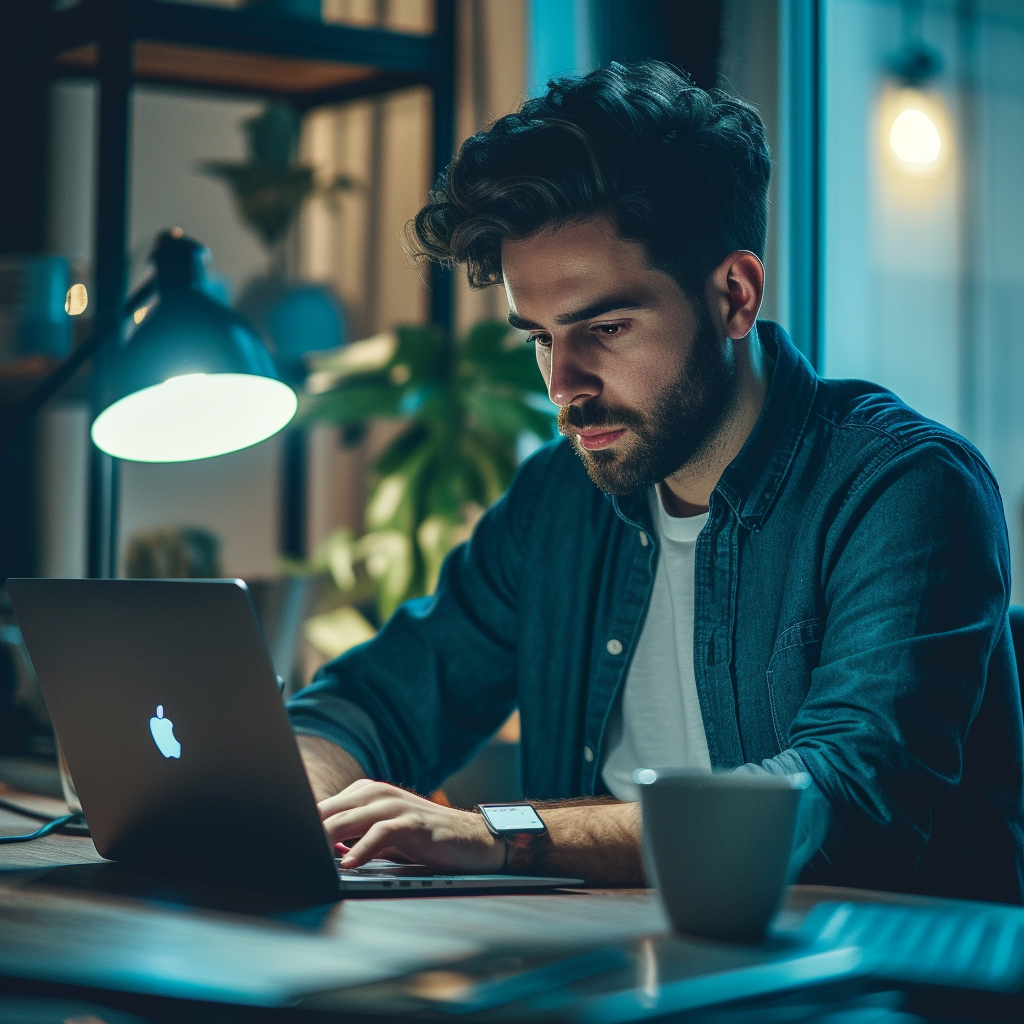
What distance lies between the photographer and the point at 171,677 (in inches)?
37.9

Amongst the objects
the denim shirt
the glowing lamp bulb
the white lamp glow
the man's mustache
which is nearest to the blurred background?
the glowing lamp bulb

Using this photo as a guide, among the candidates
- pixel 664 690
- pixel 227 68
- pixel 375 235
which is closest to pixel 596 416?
pixel 664 690

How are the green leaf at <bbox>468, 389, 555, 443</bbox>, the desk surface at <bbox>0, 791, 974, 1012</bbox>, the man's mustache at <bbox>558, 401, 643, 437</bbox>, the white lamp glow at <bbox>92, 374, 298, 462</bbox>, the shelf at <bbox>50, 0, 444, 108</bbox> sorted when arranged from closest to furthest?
the desk surface at <bbox>0, 791, 974, 1012</bbox> < the man's mustache at <bbox>558, 401, 643, 437</bbox> < the white lamp glow at <bbox>92, 374, 298, 462</bbox> < the shelf at <bbox>50, 0, 444, 108</bbox> < the green leaf at <bbox>468, 389, 555, 443</bbox>

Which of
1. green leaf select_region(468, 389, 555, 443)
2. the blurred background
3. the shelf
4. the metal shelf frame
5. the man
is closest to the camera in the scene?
the man

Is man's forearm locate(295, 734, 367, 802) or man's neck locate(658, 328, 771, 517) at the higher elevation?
man's neck locate(658, 328, 771, 517)

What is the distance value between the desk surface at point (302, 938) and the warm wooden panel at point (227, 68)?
76.1 inches

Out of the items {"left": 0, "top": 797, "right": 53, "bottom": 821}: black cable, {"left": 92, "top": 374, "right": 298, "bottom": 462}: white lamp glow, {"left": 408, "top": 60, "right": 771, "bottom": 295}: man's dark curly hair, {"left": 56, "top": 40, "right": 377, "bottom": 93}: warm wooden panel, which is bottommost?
{"left": 0, "top": 797, "right": 53, "bottom": 821}: black cable

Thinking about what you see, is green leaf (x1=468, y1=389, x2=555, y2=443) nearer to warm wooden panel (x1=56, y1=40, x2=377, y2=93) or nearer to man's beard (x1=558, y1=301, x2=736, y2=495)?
warm wooden panel (x1=56, y1=40, x2=377, y2=93)

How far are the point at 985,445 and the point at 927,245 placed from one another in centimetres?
36

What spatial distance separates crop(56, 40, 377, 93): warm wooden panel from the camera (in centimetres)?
252

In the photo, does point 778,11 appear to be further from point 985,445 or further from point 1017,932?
point 1017,932

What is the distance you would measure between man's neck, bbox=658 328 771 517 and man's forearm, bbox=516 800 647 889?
0.55m

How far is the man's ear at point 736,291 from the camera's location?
1.46 meters

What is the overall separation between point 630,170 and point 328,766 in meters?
0.69
